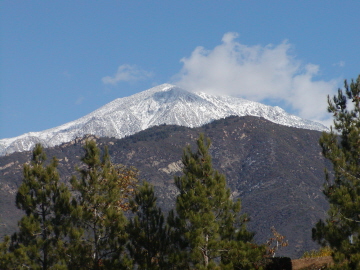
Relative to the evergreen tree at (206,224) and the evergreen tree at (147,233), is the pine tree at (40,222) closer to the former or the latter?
the evergreen tree at (147,233)

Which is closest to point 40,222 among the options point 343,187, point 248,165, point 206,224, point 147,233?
point 147,233

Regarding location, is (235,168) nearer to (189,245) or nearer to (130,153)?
(130,153)

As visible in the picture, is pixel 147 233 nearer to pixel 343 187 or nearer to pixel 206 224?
pixel 206 224

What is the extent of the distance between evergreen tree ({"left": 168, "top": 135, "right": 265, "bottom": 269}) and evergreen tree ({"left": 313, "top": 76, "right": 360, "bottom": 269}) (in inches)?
114

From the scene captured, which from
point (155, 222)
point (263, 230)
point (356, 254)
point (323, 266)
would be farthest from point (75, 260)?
point (263, 230)

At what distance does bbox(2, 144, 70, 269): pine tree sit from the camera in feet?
81.0

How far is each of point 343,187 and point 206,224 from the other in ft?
16.8

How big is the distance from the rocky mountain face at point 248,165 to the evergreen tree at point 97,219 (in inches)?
3170

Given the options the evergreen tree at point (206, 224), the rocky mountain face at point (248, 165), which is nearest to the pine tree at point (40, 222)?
the evergreen tree at point (206, 224)

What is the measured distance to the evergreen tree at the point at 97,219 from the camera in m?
24.2

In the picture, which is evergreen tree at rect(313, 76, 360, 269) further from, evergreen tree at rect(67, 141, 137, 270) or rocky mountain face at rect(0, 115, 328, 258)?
rocky mountain face at rect(0, 115, 328, 258)

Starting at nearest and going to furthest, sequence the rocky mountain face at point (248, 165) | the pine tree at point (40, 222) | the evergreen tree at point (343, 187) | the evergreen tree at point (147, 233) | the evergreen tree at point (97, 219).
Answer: the evergreen tree at point (343, 187) → the evergreen tree at point (147, 233) → the evergreen tree at point (97, 219) → the pine tree at point (40, 222) → the rocky mountain face at point (248, 165)

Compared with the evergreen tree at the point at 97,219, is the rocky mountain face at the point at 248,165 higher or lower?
higher

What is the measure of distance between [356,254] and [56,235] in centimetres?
1291
